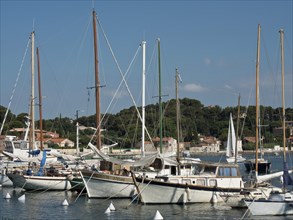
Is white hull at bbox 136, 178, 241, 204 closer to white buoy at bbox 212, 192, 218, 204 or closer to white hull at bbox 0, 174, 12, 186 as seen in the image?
white buoy at bbox 212, 192, 218, 204

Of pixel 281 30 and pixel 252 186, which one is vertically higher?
pixel 281 30

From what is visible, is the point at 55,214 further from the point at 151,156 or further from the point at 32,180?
the point at 32,180

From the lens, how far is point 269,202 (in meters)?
32.6

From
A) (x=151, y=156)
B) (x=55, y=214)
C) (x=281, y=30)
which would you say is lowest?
(x=55, y=214)

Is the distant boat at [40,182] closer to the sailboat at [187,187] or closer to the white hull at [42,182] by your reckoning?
the white hull at [42,182]

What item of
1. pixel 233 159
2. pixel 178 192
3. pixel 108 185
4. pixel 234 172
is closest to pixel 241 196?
pixel 234 172

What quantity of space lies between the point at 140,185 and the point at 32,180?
13307mm

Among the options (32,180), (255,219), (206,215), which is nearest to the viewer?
(255,219)

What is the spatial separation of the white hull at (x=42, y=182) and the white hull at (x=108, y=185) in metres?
6.71

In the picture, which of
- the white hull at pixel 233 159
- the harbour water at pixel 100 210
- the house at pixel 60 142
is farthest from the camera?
the house at pixel 60 142

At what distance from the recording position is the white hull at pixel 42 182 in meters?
48.3

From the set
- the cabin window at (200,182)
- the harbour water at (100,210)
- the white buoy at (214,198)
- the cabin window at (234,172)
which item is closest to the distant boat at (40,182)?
the harbour water at (100,210)

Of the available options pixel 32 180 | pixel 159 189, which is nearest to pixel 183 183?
pixel 159 189

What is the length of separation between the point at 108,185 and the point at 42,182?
8966mm
